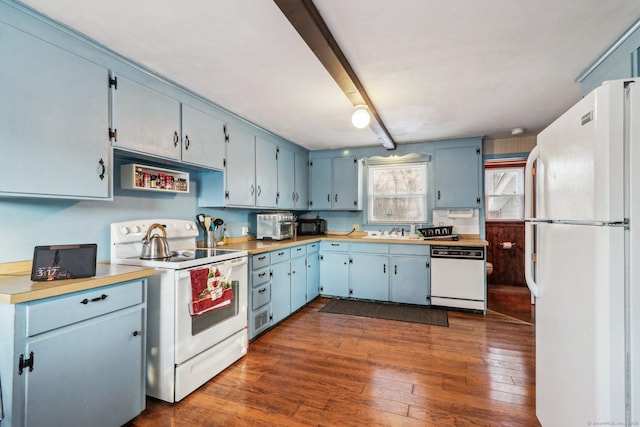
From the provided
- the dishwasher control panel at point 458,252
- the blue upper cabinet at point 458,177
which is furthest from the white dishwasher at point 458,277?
the blue upper cabinet at point 458,177

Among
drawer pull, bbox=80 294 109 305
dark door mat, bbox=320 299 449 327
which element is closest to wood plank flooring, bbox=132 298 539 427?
dark door mat, bbox=320 299 449 327

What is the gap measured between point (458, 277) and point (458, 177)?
1379 mm

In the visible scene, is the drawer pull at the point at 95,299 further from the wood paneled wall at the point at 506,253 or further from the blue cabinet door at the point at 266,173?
the wood paneled wall at the point at 506,253

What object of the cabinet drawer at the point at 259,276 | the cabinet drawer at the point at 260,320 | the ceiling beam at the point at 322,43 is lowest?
the cabinet drawer at the point at 260,320

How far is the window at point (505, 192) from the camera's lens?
5195mm

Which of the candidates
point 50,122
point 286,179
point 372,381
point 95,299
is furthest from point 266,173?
point 372,381

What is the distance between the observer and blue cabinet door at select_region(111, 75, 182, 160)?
1999 millimetres

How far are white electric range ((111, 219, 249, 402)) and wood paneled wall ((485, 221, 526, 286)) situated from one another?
4.70 metres

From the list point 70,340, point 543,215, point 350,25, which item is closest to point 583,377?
point 543,215

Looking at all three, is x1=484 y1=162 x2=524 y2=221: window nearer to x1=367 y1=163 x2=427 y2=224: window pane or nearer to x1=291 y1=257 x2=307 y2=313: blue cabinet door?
x1=367 y1=163 x2=427 y2=224: window pane

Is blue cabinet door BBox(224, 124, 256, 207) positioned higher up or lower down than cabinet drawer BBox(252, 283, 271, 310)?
higher up

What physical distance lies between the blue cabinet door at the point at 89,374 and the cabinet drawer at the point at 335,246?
282cm

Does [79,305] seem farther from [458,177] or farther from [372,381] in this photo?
[458,177]

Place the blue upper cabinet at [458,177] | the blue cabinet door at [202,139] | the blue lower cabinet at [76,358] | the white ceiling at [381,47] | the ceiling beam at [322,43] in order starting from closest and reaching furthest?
the blue lower cabinet at [76,358] < the ceiling beam at [322,43] < the white ceiling at [381,47] < the blue cabinet door at [202,139] < the blue upper cabinet at [458,177]
